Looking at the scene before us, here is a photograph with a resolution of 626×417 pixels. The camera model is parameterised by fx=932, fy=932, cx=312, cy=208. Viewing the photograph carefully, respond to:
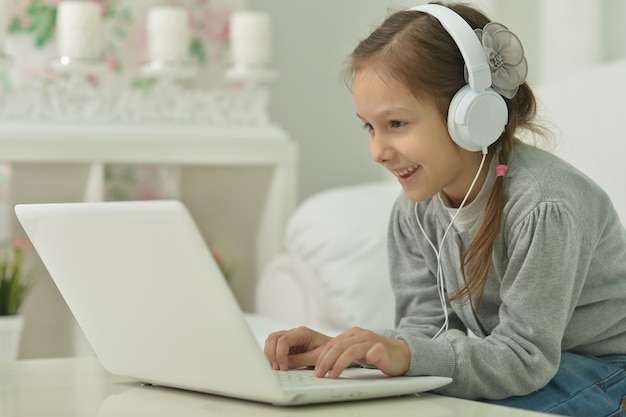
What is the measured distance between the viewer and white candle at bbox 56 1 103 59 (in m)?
2.20

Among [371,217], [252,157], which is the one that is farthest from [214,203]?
[371,217]

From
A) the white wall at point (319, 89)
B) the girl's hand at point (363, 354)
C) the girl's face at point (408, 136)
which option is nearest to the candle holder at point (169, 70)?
the white wall at point (319, 89)

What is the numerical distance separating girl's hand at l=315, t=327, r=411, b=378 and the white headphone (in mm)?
262

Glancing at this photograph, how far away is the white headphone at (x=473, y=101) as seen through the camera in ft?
3.26

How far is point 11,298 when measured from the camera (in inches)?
80.7

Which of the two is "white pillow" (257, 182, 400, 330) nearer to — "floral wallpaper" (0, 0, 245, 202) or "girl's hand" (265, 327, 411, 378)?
"floral wallpaper" (0, 0, 245, 202)

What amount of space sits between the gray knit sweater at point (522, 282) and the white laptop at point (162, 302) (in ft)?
0.40

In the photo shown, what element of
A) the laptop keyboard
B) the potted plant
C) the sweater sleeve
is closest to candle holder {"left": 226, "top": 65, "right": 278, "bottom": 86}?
the potted plant

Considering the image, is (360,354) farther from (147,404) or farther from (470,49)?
(470,49)

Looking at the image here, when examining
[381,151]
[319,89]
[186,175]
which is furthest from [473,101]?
[319,89]

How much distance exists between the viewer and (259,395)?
0.73 metres

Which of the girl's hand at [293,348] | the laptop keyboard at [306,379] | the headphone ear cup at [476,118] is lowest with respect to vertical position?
the girl's hand at [293,348]

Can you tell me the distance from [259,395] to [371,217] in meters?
1.29

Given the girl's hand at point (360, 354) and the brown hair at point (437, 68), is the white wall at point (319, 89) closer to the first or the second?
the brown hair at point (437, 68)
